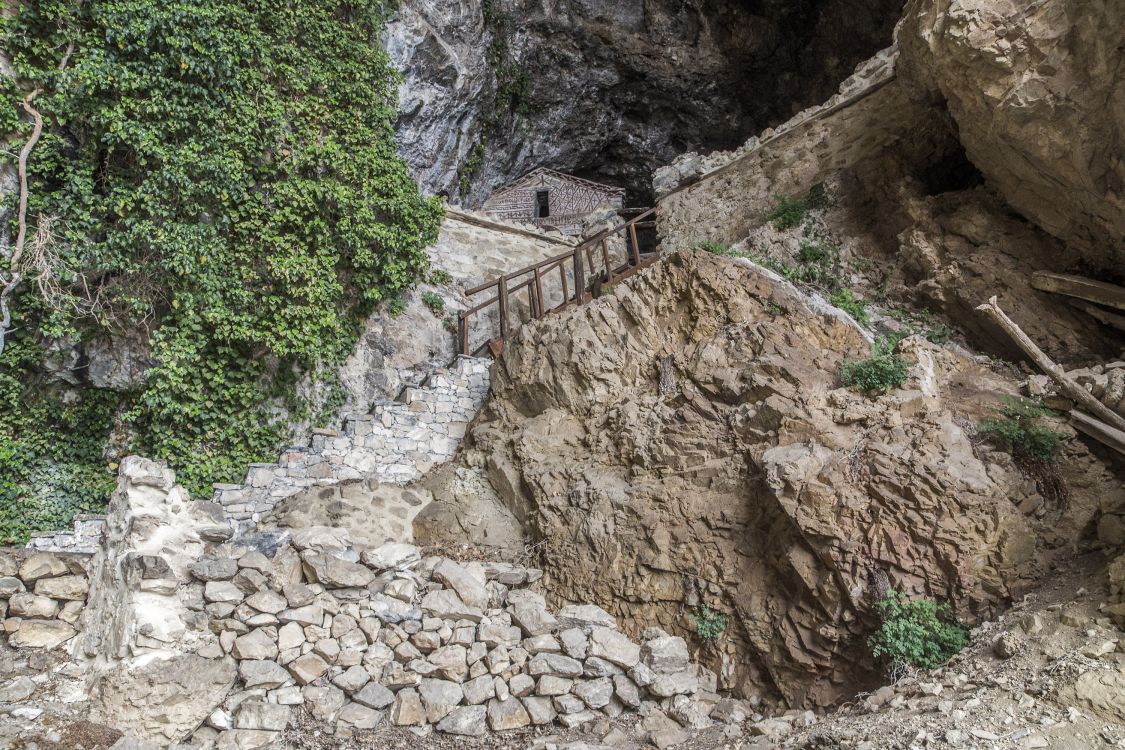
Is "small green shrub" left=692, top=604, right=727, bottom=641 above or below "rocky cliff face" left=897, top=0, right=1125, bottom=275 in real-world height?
below

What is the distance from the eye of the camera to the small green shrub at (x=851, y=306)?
8.49m

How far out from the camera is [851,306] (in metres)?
8.59

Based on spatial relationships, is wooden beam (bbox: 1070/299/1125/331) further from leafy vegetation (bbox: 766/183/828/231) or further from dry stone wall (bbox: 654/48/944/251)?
leafy vegetation (bbox: 766/183/828/231)

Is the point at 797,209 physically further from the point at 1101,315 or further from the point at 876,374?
the point at 876,374

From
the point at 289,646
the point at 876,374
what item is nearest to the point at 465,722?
the point at 289,646

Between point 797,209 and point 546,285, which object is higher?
point 546,285

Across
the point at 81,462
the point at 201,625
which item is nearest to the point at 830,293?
the point at 201,625

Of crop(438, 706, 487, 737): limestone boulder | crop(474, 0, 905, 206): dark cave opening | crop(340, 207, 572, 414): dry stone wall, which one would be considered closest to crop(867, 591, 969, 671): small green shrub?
crop(438, 706, 487, 737): limestone boulder

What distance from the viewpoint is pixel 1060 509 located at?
538 centimetres

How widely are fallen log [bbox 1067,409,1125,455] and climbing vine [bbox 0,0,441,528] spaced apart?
8.97 metres

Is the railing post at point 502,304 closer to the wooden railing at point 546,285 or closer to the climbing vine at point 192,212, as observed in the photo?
the wooden railing at point 546,285

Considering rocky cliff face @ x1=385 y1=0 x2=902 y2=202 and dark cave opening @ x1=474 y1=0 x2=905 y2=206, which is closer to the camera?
rocky cliff face @ x1=385 y1=0 x2=902 y2=202

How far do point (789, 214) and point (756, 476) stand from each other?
19.1 ft

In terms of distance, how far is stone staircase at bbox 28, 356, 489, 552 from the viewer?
8.20 meters
